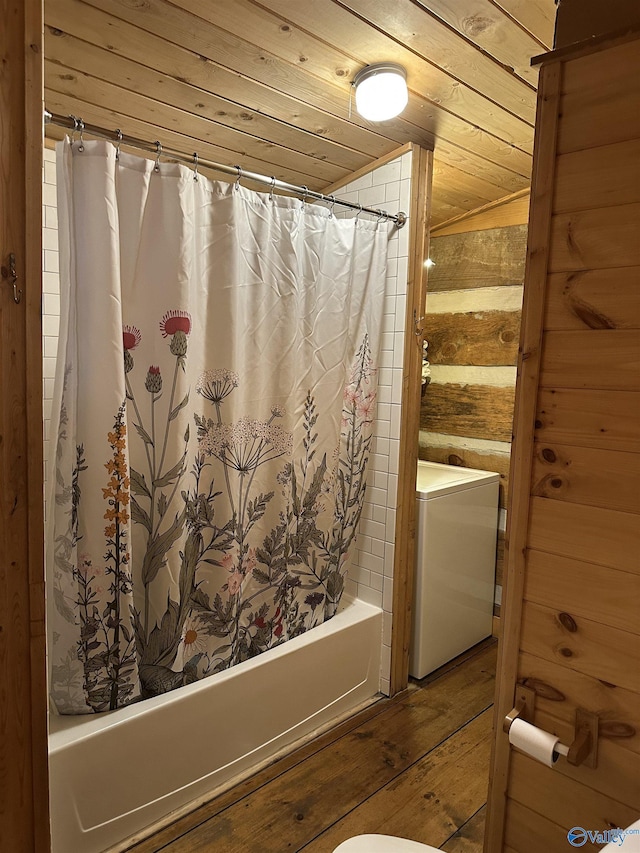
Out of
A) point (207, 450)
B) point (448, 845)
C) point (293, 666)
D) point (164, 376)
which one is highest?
point (164, 376)

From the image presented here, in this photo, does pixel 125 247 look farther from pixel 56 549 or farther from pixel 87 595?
pixel 87 595

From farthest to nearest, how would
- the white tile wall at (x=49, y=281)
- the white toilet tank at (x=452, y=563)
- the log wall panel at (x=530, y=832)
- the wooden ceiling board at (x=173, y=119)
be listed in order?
the white toilet tank at (x=452, y=563)
the white tile wall at (x=49, y=281)
the wooden ceiling board at (x=173, y=119)
the log wall panel at (x=530, y=832)

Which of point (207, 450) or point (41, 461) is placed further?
point (207, 450)

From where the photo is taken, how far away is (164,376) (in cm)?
168

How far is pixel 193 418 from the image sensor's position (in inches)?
69.9

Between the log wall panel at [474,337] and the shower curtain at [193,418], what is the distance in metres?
0.87

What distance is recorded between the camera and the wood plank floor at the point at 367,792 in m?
1.68

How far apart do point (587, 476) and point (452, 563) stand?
155 centimetres

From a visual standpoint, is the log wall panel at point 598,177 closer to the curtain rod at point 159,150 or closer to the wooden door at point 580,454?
the wooden door at point 580,454

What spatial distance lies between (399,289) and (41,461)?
163 cm

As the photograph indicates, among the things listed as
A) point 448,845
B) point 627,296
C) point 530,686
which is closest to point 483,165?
point 627,296

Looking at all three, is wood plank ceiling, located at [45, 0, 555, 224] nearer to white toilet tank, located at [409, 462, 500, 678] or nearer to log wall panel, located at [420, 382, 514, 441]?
log wall panel, located at [420, 382, 514, 441]

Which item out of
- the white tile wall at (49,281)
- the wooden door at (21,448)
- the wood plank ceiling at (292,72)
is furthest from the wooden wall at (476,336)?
the wooden door at (21,448)

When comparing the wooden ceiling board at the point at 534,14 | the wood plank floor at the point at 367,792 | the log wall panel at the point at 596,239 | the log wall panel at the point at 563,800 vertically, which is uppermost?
the wooden ceiling board at the point at 534,14
